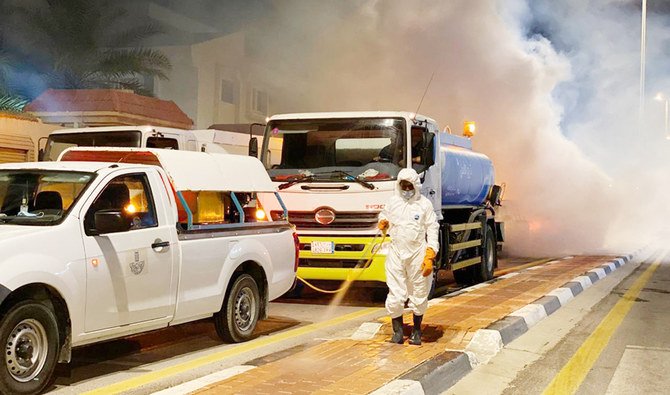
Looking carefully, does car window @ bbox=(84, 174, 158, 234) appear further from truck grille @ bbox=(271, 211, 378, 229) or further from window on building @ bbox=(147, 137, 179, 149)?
window on building @ bbox=(147, 137, 179, 149)

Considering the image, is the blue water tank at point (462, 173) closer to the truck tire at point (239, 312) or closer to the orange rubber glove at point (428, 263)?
the truck tire at point (239, 312)

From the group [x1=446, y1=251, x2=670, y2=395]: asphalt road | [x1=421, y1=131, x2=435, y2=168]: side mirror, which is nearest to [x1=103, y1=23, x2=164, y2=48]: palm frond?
[x1=421, y1=131, x2=435, y2=168]: side mirror

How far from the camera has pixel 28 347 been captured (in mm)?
5398

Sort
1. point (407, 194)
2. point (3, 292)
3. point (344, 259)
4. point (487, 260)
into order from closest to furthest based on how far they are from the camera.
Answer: point (3, 292) < point (407, 194) < point (344, 259) < point (487, 260)

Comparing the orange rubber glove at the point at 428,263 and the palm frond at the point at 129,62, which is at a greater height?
the palm frond at the point at 129,62

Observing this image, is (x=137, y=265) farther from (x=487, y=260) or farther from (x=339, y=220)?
(x=487, y=260)

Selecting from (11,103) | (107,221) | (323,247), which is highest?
(11,103)

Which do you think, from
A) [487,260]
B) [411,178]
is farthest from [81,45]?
[411,178]

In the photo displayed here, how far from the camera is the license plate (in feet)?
34.0

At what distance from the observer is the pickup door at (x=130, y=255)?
231 inches

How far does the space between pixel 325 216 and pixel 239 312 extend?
9.38ft

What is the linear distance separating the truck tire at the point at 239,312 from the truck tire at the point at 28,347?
2.15 metres

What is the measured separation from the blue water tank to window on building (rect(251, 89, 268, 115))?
21.7 m

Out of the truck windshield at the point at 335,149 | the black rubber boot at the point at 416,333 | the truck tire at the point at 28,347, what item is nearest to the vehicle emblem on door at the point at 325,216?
the truck windshield at the point at 335,149
